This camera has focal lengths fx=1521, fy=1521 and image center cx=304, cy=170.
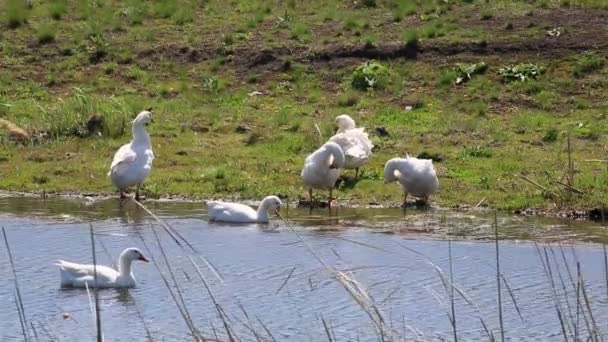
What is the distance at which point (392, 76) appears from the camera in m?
24.4

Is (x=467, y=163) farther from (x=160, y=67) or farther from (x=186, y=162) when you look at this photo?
(x=160, y=67)

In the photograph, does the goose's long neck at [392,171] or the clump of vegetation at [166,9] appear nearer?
the goose's long neck at [392,171]

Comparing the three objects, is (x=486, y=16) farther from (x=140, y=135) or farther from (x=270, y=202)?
(x=270, y=202)

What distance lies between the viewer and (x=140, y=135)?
18484 mm

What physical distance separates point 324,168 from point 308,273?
409 cm

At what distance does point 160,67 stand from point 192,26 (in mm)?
2111

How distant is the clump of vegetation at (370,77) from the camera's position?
79.7 ft

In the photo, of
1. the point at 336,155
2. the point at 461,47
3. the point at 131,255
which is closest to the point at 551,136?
the point at 336,155

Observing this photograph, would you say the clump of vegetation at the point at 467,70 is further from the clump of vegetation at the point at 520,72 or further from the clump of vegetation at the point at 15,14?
the clump of vegetation at the point at 15,14

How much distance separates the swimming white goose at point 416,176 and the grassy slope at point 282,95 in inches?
21.1

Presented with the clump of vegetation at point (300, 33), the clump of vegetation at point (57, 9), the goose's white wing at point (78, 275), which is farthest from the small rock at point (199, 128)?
the goose's white wing at point (78, 275)

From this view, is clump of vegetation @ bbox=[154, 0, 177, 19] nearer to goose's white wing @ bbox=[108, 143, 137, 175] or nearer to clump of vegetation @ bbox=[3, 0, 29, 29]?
clump of vegetation @ bbox=[3, 0, 29, 29]

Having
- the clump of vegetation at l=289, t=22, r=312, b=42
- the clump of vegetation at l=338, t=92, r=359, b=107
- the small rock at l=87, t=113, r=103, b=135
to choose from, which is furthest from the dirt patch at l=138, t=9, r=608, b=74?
the small rock at l=87, t=113, r=103, b=135

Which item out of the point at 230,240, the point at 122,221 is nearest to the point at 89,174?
the point at 122,221
